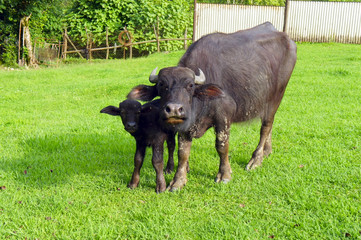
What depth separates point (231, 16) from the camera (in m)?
18.0

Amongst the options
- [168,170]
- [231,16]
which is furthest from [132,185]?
[231,16]

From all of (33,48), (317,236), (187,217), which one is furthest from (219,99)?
(33,48)

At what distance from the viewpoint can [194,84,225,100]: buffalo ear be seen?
4027mm

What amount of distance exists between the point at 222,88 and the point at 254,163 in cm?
127

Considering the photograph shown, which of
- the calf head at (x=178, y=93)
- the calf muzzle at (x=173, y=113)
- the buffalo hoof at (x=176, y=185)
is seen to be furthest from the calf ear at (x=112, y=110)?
the buffalo hoof at (x=176, y=185)

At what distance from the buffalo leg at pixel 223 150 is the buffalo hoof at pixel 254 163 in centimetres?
42

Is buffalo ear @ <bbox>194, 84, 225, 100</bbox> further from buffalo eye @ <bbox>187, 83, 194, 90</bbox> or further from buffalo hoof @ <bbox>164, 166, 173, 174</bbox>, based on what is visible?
buffalo hoof @ <bbox>164, 166, 173, 174</bbox>

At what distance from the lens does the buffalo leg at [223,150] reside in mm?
4457

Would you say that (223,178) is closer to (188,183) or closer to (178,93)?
(188,183)

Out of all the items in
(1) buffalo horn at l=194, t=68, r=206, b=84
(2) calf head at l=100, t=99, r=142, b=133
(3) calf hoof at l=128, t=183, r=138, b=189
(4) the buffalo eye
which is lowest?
(3) calf hoof at l=128, t=183, r=138, b=189

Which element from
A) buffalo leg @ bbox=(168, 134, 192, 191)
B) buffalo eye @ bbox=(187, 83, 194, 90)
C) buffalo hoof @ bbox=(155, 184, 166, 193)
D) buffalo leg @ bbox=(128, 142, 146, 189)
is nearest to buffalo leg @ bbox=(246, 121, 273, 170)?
buffalo leg @ bbox=(168, 134, 192, 191)

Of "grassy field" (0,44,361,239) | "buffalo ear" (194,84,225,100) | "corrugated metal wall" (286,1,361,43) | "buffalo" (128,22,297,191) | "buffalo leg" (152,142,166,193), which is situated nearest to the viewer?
"grassy field" (0,44,361,239)

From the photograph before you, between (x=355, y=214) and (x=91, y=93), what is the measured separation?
8.17m

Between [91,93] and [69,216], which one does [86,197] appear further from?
[91,93]
